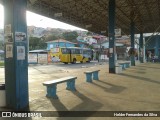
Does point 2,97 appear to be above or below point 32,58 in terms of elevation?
below

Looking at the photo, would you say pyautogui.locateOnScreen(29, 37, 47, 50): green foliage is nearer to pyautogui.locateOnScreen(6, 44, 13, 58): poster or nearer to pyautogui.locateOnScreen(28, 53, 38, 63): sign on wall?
pyautogui.locateOnScreen(28, 53, 38, 63): sign on wall

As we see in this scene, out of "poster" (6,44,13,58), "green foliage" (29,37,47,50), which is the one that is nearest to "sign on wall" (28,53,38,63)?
"poster" (6,44,13,58)

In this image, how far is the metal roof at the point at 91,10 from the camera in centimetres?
2453

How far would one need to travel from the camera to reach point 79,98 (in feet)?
31.8

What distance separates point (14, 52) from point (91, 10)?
2142 cm

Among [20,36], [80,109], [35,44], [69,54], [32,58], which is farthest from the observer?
[35,44]

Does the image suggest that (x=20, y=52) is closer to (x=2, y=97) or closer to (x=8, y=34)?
(x=8, y=34)

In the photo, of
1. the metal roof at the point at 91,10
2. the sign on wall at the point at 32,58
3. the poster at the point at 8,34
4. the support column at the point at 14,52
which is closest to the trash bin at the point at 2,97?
the support column at the point at 14,52

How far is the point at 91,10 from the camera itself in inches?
1110

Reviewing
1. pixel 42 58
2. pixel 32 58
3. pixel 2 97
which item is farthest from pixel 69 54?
pixel 2 97

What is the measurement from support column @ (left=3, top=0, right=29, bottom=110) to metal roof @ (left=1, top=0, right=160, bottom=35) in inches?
530

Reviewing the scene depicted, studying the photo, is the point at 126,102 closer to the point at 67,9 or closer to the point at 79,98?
the point at 79,98

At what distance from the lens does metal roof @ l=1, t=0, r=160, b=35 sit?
24.5 metres

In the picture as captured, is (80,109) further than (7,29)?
Yes
